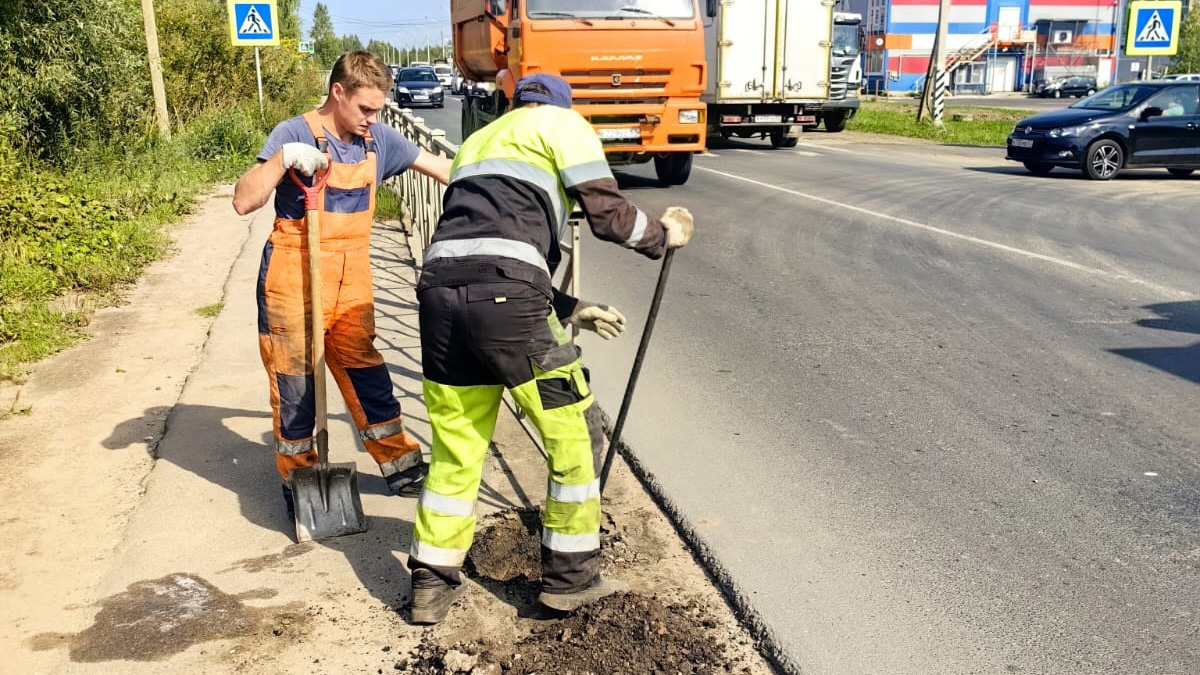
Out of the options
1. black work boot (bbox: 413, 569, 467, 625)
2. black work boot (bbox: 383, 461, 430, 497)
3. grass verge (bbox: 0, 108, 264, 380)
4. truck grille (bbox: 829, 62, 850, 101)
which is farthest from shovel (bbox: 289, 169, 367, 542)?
truck grille (bbox: 829, 62, 850, 101)

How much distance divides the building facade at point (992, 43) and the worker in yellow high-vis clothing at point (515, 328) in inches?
2751

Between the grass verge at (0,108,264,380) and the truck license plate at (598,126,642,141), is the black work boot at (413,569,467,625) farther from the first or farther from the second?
the truck license plate at (598,126,642,141)

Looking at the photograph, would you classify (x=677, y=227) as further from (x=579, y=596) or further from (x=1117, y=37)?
(x=1117, y=37)

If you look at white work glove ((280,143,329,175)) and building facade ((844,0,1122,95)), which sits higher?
building facade ((844,0,1122,95))

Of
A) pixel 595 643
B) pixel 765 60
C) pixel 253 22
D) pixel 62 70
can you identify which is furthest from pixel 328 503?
pixel 765 60

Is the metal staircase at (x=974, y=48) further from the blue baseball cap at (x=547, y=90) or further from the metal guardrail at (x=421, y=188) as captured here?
the blue baseball cap at (x=547, y=90)

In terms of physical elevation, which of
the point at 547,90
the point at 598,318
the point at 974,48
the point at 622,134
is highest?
the point at 974,48

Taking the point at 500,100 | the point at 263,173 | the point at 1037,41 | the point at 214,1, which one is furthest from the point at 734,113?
the point at 1037,41

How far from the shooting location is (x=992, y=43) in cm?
6962

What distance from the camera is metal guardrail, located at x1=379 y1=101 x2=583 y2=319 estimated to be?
5.05 meters

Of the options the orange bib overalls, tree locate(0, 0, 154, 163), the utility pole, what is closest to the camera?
the orange bib overalls

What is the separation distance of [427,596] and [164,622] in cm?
87

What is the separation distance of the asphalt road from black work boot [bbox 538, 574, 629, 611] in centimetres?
49

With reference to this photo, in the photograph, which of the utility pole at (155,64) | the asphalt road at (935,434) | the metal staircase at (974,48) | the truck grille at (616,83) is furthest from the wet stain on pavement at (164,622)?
the metal staircase at (974,48)
